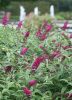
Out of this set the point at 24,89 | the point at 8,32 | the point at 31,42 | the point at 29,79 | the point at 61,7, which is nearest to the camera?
the point at 24,89

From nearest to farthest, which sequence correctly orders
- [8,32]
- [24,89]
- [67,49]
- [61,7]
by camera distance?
1. [24,89]
2. [67,49]
3. [8,32]
4. [61,7]

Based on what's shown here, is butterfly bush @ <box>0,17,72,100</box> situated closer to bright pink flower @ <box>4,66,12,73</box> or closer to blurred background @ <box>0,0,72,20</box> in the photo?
bright pink flower @ <box>4,66,12,73</box>

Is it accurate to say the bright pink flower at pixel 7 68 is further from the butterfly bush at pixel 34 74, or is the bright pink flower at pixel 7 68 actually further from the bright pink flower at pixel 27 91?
the bright pink flower at pixel 27 91

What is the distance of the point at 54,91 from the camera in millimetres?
3893

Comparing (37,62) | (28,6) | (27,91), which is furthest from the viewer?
(28,6)

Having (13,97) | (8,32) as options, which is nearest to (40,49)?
(8,32)

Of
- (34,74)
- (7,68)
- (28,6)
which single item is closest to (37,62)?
(34,74)

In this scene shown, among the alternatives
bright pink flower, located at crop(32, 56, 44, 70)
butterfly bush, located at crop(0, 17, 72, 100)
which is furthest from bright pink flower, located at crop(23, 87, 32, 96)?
bright pink flower, located at crop(32, 56, 44, 70)

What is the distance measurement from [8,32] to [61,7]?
5013 cm

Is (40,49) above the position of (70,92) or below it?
above

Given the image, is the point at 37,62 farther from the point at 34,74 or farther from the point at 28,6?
the point at 28,6

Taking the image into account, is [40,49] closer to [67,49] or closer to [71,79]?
[67,49]

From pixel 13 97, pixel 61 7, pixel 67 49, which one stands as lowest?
pixel 13 97

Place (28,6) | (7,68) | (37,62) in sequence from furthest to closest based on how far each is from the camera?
(28,6) → (7,68) → (37,62)
